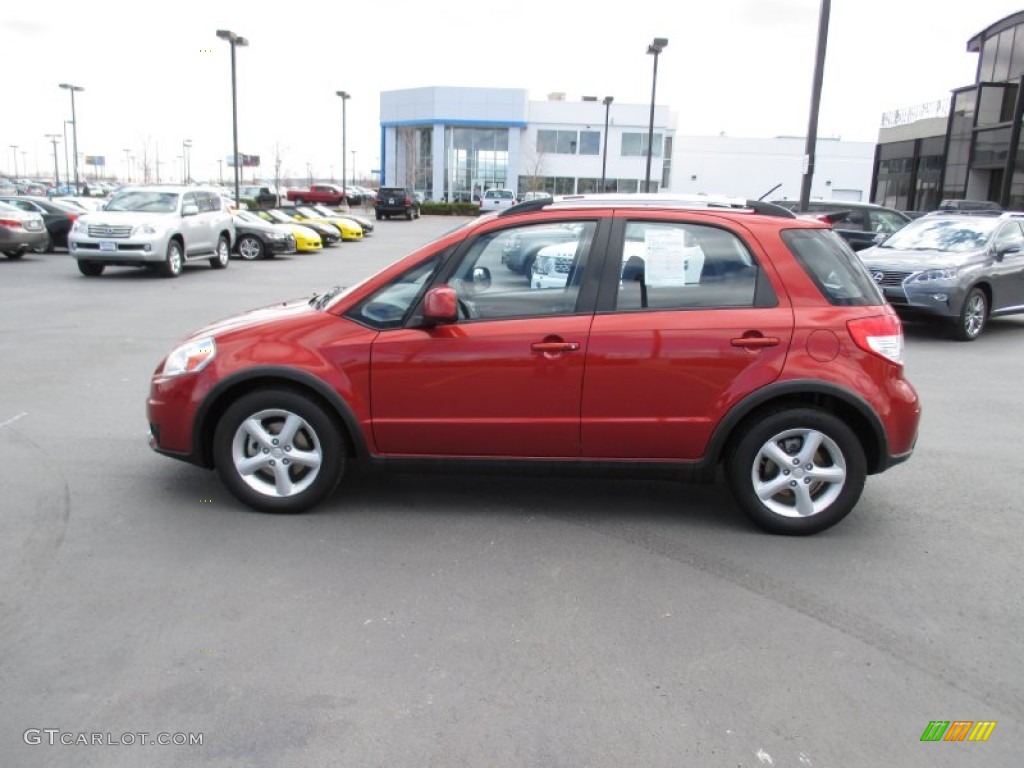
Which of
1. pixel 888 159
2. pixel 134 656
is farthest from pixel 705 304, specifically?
pixel 888 159

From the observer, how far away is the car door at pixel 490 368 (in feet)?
14.3

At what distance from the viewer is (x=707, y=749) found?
2742 mm

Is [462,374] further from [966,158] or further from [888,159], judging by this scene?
[888,159]

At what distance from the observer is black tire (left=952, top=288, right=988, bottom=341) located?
11.1 m

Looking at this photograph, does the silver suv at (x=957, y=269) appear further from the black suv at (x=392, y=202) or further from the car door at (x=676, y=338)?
the black suv at (x=392, y=202)

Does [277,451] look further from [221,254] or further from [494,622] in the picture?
[221,254]

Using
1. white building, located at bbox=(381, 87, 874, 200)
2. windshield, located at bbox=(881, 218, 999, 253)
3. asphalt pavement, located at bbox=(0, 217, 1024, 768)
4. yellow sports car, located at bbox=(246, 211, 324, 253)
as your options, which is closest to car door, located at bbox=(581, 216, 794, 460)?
asphalt pavement, located at bbox=(0, 217, 1024, 768)

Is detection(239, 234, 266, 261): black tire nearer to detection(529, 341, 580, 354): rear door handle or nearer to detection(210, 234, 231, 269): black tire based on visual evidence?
detection(210, 234, 231, 269): black tire

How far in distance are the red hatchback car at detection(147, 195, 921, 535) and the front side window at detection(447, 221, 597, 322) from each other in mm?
12

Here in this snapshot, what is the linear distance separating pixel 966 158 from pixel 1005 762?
41917 mm

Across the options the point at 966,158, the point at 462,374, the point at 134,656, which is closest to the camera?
the point at 134,656

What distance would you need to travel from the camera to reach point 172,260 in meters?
17.3

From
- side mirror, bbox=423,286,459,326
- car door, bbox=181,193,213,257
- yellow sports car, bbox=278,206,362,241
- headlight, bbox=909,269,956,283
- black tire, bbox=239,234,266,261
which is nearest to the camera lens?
side mirror, bbox=423,286,459,326

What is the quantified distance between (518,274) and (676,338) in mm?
915
